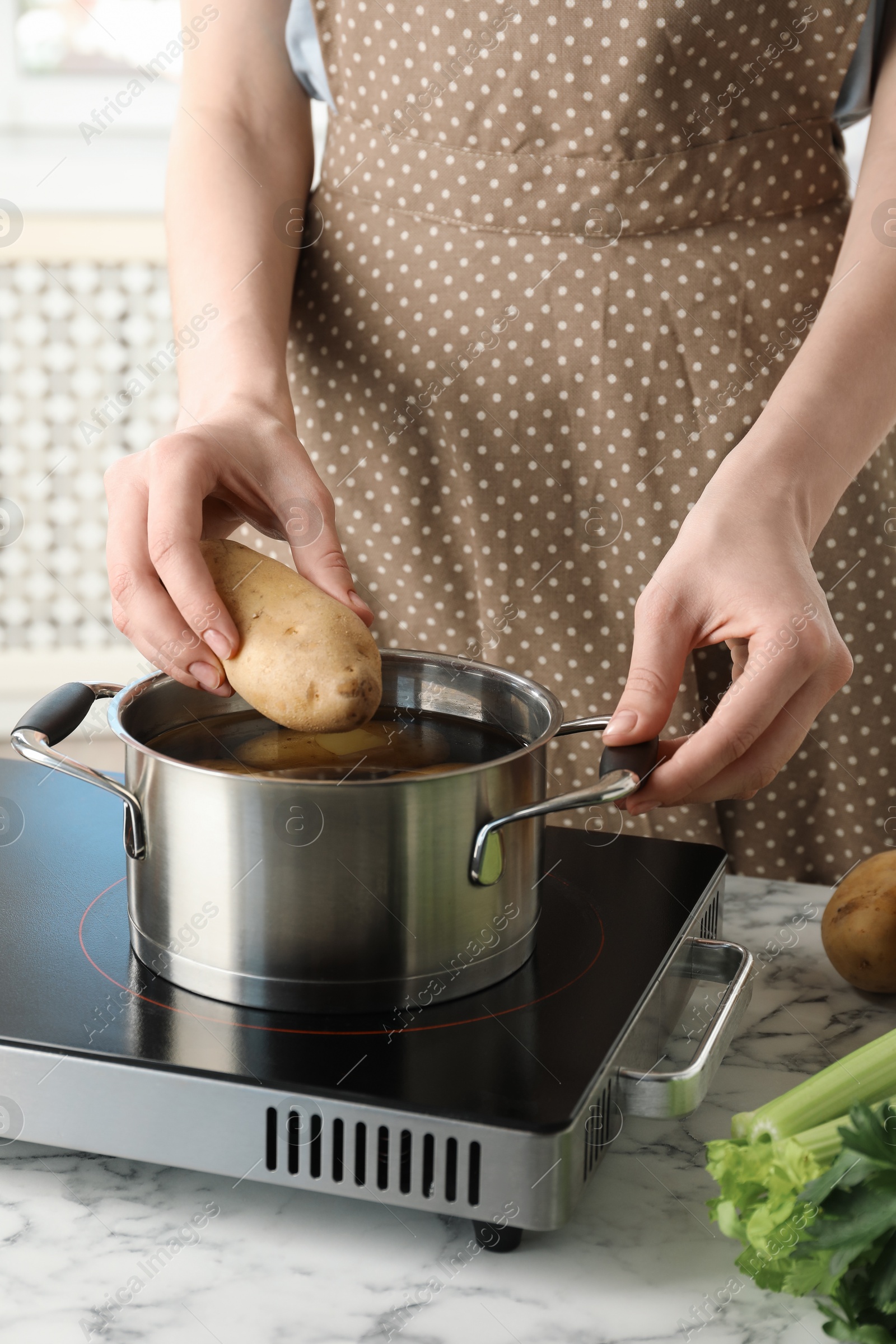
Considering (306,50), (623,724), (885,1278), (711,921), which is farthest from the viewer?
(306,50)

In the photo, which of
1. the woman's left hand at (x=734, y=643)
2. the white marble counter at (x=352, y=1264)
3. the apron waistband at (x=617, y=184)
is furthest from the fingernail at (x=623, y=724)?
the apron waistband at (x=617, y=184)

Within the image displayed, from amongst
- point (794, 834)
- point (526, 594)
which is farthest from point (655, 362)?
point (794, 834)

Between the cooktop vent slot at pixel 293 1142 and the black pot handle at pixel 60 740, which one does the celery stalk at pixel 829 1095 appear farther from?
the black pot handle at pixel 60 740

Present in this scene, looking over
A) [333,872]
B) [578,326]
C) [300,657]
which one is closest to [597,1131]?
[333,872]

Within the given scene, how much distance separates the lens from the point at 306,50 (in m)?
1.22

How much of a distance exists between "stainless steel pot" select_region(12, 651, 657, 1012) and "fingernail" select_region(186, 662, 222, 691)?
0.21 ft

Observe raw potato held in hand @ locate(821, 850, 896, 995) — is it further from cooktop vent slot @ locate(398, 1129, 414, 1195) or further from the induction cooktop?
cooktop vent slot @ locate(398, 1129, 414, 1195)

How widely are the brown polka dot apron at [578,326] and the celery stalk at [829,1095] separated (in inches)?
22.8

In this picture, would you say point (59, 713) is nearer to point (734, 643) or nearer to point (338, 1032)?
point (338, 1032)

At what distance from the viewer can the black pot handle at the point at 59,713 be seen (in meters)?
0.73

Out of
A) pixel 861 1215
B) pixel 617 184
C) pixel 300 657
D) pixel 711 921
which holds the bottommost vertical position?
pixel 711 921

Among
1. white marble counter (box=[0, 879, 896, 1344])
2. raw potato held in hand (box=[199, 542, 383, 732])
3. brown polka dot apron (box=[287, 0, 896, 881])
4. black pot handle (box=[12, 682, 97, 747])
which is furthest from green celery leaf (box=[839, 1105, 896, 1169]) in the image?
brown polka dot apron (box=[287, 0, 896, 881])

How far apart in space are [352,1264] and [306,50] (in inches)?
43.4

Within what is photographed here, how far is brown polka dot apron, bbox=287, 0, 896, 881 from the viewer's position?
1089 mm
